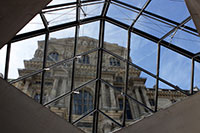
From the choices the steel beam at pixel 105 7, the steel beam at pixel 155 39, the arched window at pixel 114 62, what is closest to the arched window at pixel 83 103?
the arched window at pixel 114 62

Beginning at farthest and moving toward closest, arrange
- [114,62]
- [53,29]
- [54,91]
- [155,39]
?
[114,62] < [54,91] < [155,39] < [53,29]

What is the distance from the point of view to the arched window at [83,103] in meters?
35.0

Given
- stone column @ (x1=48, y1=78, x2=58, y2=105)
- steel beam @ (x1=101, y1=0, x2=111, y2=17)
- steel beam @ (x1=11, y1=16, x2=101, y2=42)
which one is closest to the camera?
steel beam @ (x1=11, y1=16, x2=101, y2=42)

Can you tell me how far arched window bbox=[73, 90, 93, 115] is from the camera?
3500cm

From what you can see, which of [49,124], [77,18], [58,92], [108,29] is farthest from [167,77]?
[58,92]

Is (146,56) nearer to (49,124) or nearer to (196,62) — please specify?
(196,62)

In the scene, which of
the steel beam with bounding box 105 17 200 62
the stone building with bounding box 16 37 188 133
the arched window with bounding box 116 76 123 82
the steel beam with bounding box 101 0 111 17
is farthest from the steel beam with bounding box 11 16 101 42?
the arched window with bounding box 116 76 123 82

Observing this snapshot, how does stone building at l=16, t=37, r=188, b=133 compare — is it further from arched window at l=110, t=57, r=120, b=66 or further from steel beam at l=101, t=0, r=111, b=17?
steel beam at l=101, t=0, r=111, b=17

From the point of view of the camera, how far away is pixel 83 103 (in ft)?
117

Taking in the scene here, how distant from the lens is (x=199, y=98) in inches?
392

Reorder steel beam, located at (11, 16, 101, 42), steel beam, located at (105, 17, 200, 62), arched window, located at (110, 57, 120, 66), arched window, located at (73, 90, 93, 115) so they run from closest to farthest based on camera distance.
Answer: steel beam, located at (11, 16, 101, 42) → steel beam, located at (105, 17, 200, 62) → arched window, located at (73, 90, 93, 115) → arched window, located at (110, 57, 120, 66)

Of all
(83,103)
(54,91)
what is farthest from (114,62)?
(54,91)

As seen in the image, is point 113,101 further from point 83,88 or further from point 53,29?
point 53,29

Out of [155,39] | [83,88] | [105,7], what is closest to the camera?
[105,7]
